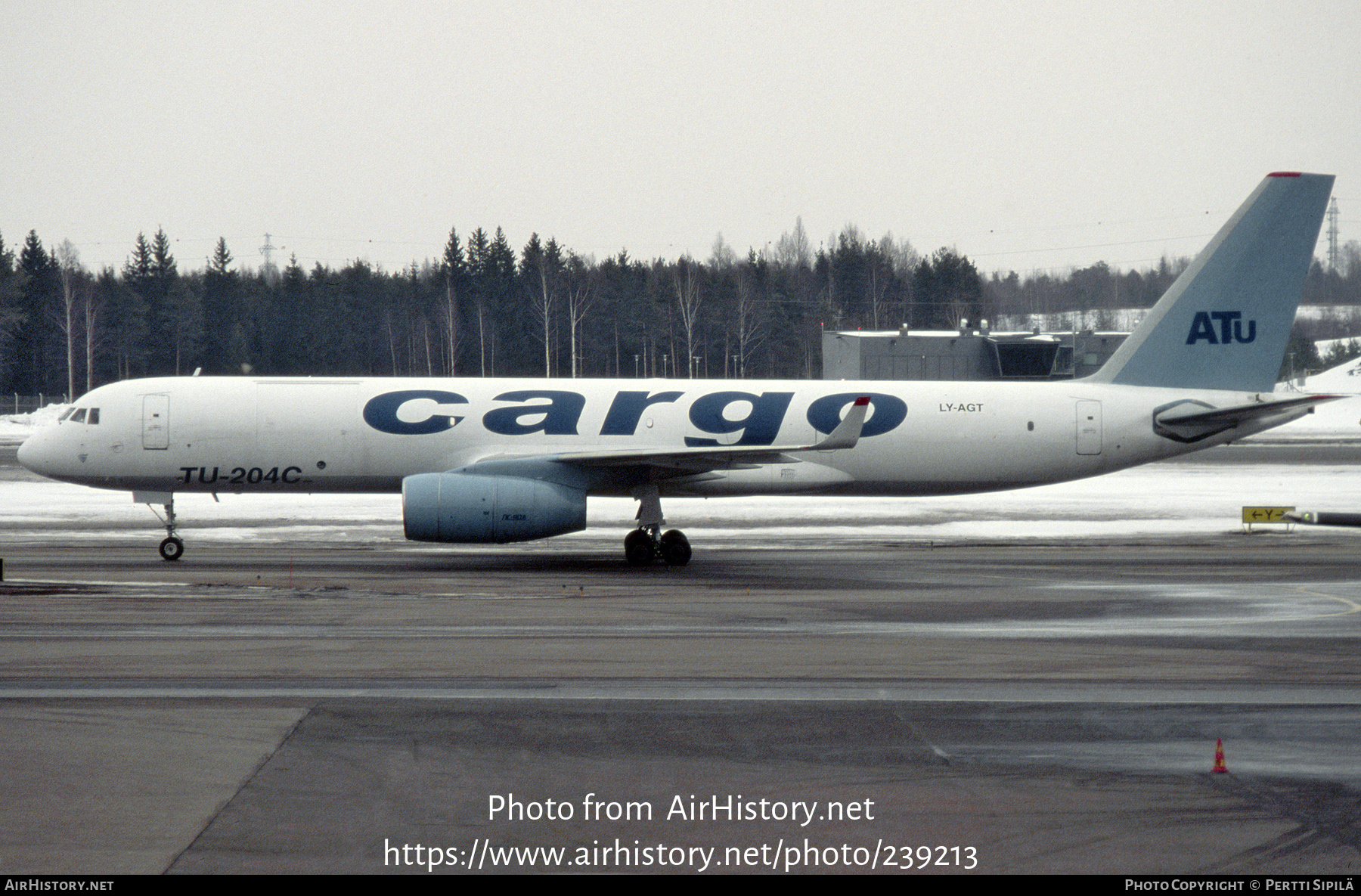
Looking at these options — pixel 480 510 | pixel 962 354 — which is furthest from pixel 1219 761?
pixel 962 354

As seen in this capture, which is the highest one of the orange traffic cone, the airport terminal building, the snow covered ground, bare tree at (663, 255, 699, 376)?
bare tree at (663, 255, 699, 376)

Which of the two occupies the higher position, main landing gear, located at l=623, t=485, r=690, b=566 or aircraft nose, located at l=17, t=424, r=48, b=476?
aircraft nose, located at l=17, t=424, r=48, b=476

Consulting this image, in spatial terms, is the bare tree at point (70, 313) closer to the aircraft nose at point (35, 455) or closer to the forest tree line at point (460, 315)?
the forest tree line at point (460, 315)

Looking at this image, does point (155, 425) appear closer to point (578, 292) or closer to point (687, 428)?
point (687, 428)

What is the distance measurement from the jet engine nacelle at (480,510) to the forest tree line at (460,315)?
72.3m

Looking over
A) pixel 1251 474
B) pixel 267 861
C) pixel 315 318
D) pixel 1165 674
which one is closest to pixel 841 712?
pixel 1165 674

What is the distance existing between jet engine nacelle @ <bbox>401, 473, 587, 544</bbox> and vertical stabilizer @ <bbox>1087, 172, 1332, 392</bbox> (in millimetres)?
13098

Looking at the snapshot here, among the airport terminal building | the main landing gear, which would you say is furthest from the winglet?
the airport terminal building

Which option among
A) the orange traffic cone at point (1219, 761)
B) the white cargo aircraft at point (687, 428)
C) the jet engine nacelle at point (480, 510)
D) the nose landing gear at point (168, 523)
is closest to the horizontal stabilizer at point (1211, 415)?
the white cargo aircraft at point (687, 428)

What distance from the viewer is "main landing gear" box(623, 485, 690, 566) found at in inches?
1013

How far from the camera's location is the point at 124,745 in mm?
10891

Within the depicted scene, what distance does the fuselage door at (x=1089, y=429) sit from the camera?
27.9m

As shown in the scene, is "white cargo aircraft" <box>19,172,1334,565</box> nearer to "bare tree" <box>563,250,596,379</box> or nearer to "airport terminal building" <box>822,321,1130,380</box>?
"airport terminal building" <box>822,321,1130,380</box>

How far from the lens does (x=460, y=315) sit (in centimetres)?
11488
